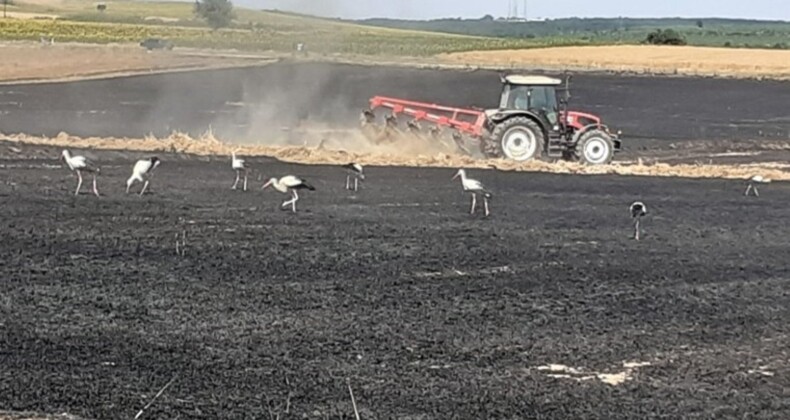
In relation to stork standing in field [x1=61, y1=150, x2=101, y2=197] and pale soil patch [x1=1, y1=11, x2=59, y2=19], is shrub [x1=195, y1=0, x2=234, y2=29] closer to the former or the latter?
stork standing in field [x1=61, y1=150, x2=101, y2=197]

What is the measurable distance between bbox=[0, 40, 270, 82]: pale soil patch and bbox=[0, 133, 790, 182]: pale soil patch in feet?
86.2

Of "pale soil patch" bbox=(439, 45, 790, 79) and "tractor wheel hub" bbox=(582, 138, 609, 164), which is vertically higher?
"tractor wheel hub" bbox=(582, 138, 609, 164)

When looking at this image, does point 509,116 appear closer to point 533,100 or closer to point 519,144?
point 519,144

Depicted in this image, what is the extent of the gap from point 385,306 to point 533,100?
49.5ft

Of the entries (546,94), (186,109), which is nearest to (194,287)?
(546,94)

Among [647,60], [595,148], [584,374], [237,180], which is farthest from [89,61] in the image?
[584,374]

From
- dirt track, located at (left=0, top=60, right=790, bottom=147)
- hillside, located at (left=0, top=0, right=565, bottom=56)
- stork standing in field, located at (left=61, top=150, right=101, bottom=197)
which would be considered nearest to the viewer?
stork standing in field, located at (left=61, top=150, right=101, bottom=197)

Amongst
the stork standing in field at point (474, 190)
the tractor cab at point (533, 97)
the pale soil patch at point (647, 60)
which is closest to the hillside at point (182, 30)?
the pale soil patch at point (647, 60)

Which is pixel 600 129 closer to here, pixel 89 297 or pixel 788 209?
pixel 788 209

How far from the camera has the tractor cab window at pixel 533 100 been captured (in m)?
26.9

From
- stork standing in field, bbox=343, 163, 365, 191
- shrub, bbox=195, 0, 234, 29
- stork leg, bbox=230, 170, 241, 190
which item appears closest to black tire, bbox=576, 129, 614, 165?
stork standing in field, bbox=343, 163, 365, 191

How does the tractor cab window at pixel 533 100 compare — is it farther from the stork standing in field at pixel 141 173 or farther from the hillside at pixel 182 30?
the hillside at pixel 182 30

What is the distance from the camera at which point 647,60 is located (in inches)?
3994

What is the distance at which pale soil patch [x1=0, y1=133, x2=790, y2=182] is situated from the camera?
86.5ft
